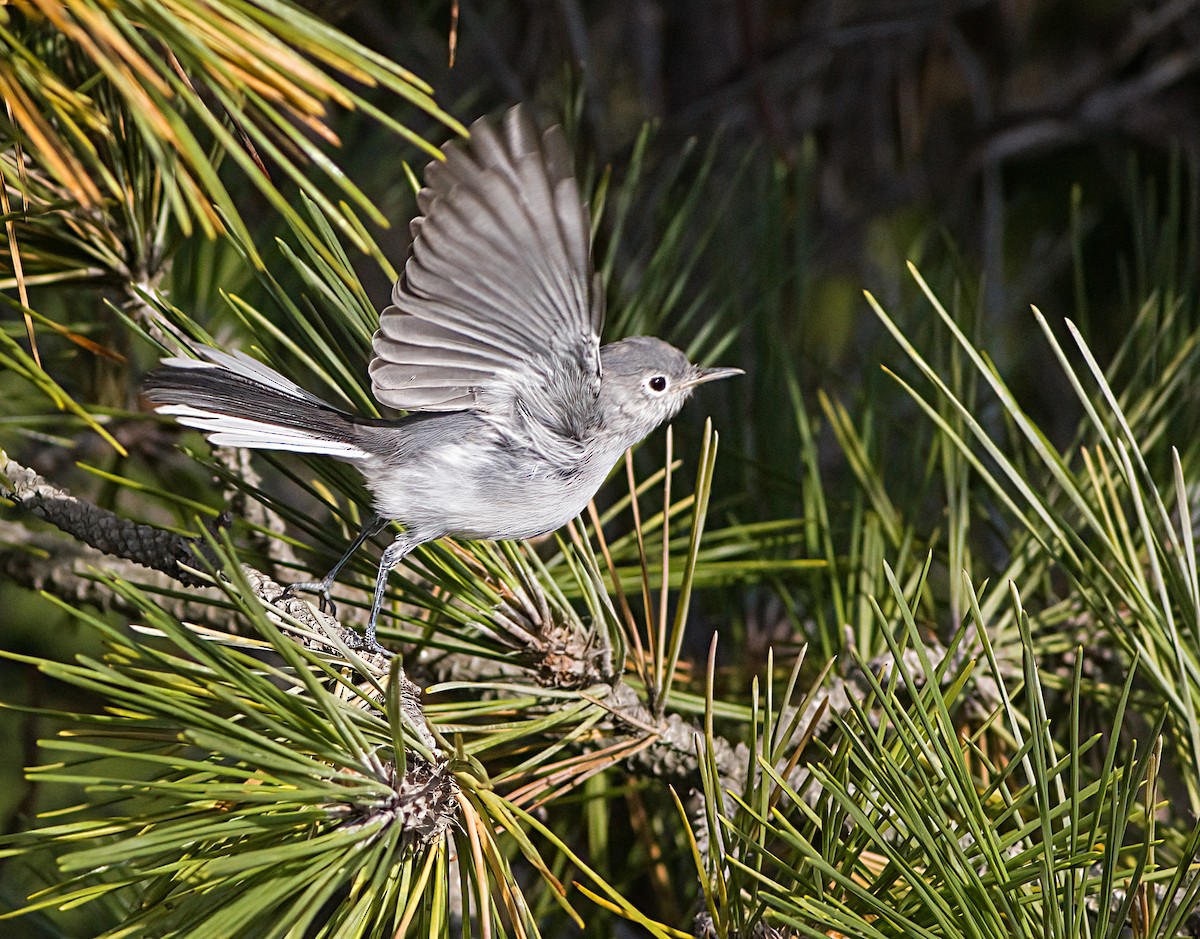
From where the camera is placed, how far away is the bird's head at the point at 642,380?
1.02 meters

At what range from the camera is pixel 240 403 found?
33.4 inches

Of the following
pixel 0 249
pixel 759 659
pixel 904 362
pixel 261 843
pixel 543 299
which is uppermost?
pixel 0 249

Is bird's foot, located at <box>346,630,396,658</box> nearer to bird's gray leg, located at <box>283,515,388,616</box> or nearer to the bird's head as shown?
bird's gray leg, located at <box>283,515,388,616</box>

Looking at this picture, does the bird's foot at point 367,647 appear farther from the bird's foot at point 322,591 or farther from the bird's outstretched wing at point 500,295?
the bird's outstretched wing at point 500,295

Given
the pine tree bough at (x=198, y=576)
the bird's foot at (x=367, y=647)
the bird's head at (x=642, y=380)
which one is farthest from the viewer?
the bird's head at (x=642, y=380)

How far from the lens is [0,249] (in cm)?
88

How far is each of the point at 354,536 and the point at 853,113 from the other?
5.15 ft

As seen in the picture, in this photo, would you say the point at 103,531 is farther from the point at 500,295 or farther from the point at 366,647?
the point at 500,295

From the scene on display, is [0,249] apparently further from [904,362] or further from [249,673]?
[904,362]

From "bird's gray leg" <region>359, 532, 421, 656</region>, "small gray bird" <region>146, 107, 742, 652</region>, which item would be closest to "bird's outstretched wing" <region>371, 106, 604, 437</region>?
"small gray bird" <region>146, 107, 742, 652</region>

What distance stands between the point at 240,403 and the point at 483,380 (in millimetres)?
201

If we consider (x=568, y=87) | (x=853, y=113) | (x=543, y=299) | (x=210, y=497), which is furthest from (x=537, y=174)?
(x=853, y=113)

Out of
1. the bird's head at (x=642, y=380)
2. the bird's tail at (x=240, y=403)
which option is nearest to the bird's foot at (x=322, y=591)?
the bird's tail at (x=240, y=403)

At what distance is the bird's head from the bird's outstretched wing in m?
0.05
